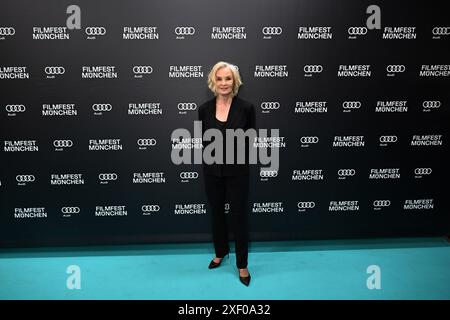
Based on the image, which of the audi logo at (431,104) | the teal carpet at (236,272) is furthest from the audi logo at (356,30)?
the teal carpet at (236,272)

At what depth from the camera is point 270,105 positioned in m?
3.34

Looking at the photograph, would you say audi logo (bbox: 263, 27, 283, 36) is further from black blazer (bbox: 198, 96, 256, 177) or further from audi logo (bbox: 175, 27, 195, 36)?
black blazer (bbox: 198, 96, 256, 177)

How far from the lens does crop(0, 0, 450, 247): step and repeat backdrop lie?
10.5 feet

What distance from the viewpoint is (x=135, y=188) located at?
11.3 feet

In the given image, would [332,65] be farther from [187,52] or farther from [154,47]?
[154,47]

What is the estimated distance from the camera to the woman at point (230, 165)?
9.10 feet

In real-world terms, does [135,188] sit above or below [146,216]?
above

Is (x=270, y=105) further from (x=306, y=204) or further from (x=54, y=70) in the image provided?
(x=54, y=70)

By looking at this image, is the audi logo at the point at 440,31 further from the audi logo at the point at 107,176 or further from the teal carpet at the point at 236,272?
the audi logo at the point at 107,176

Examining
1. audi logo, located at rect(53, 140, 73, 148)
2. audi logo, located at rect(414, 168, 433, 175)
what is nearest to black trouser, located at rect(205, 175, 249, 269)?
audi logo, located at rect(53, 140, 73, 148)

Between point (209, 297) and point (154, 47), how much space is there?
2.10m

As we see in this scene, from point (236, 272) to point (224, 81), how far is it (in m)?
1.54

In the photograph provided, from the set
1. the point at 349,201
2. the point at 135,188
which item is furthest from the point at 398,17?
the point at 135,188

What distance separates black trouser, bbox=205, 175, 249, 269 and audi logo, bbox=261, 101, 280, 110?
31.6 inches
